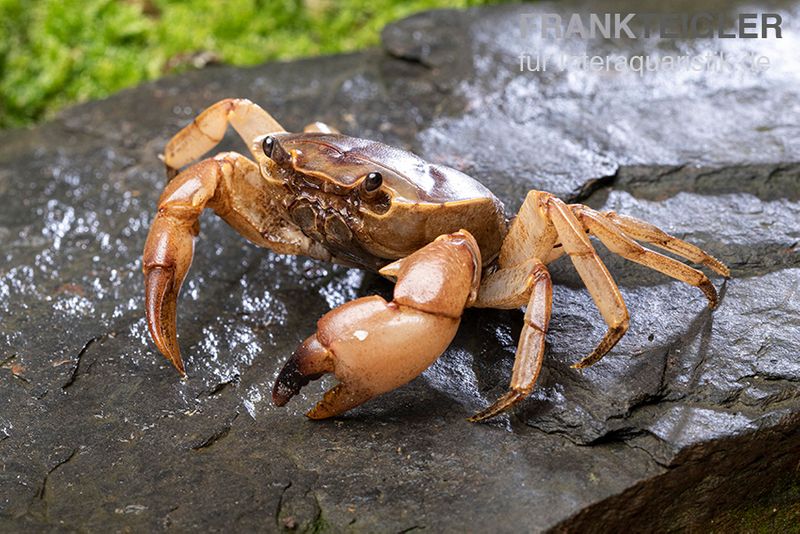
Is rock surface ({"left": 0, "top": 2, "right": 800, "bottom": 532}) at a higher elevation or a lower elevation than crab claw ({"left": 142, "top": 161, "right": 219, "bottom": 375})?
lower

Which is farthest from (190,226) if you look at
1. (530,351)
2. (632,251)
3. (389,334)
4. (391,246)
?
(632,251)

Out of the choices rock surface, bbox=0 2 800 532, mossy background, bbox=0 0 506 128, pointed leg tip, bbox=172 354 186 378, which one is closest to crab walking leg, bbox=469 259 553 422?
rock surface, bbox=0 2 800 532

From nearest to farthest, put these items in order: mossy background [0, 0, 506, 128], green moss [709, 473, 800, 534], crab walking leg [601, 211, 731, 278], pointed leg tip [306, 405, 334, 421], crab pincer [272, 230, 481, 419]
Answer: crab pincer [272, 230, 481, 419], pointed leg tip [306, 405, 334, 421], green moss [709, 473, 800, 534], crab walking leg [601, 211, 731, 278], mossy background [0, 0, 506, 128]

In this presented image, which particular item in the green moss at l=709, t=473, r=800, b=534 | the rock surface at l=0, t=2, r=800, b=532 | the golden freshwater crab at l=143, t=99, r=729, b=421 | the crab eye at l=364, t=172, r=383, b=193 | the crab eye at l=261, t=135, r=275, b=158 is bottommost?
the green moss at l=709, t=473, r=800, b=534

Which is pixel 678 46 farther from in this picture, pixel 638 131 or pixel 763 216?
pixel 763 216

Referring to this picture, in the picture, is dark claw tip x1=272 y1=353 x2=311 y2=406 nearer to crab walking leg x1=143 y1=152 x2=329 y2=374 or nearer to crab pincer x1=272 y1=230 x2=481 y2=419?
crab pincer x1=272 y1=230 x2=481 y2=419

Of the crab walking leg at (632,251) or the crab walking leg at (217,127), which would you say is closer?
the crab walking leg at (632,251)

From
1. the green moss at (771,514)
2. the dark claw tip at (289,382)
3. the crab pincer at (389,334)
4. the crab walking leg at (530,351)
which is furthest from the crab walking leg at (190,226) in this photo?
the green moss at (771,514)

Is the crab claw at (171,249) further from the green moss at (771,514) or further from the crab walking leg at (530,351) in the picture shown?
the green moss at (771,514)
